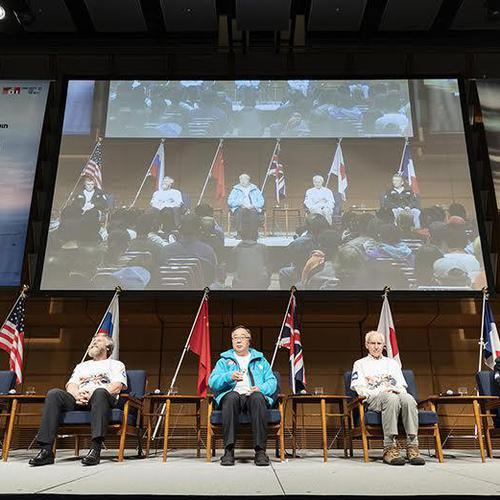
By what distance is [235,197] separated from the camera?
6.13m

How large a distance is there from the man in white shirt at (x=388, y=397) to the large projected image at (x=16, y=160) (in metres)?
3.68

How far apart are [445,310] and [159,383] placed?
128 inches

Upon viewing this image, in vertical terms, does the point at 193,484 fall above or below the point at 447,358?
below

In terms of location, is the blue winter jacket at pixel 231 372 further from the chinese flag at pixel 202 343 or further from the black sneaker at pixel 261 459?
the chinese flag at pixel 202 343

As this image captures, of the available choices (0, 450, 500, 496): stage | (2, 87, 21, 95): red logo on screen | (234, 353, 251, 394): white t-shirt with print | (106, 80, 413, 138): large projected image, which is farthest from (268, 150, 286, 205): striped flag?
(0, 450, 500, 496): stage

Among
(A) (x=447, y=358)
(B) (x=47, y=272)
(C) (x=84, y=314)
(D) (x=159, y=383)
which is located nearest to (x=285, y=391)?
(D) (x=159, y=383)

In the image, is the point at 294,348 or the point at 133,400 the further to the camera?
the point at 294,348

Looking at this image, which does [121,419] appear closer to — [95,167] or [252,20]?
[95,167]

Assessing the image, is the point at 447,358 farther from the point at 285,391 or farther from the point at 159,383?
the point at 159,383

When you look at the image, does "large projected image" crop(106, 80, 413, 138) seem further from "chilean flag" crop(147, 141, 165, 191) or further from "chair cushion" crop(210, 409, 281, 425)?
"chair cushion" crop(210, 409, 281, 425)

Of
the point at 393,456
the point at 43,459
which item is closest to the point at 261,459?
the point at 393,456

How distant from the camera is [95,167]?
6309 mm

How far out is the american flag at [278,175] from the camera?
6.15 meters

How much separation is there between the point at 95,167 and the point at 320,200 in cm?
254
